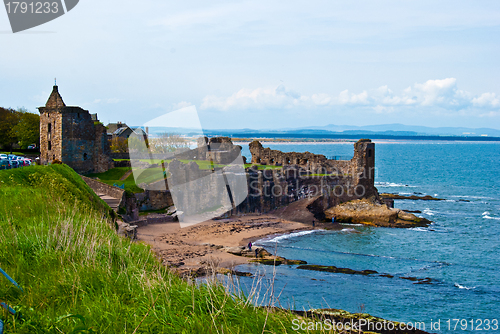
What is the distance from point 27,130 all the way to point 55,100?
18785mm

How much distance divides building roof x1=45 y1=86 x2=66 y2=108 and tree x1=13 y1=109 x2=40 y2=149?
58.8 feet

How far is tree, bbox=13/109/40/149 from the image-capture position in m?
53.8

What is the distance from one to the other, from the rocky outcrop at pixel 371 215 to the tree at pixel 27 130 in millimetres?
36898

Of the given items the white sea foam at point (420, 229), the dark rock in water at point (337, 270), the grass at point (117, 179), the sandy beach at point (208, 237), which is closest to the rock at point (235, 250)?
the sandy beach at point (208, 237)

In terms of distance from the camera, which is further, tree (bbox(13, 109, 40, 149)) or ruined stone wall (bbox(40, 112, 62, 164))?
tree (bbox(13, 109, 40, 149))

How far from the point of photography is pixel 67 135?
38.2 meters

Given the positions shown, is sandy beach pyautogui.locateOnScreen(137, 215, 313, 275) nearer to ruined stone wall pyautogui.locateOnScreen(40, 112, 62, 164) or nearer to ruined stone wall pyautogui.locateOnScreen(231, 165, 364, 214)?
ruined stone wall pyautogui.locateOnScreen(231, 165, 364, 214)

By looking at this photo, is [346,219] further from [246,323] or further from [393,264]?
[246,323]

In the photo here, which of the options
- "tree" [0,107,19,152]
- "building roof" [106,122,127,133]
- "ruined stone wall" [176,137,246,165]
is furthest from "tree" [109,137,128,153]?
"building roof" [106,122,127,133]

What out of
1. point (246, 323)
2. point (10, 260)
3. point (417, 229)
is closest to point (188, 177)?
point (417, 229)

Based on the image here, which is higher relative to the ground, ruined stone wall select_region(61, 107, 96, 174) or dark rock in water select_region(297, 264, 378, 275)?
ruined stone wall select_region(61, 107, 96, 174)

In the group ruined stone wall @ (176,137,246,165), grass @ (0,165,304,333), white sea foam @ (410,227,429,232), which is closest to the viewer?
grass @ (0,165,304,333)

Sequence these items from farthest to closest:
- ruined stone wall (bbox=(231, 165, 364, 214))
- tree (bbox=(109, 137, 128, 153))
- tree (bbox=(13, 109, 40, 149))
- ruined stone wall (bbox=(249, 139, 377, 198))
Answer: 1. tree (bbox=(109, 137, 128, 153))
2. tree (bbox=(13, 109, 40, 149))
3. ruined stone wall (bbox=(249, 139, 377, 198))
4. ruined stone wall (bbox=(231, 165, 364, 214))

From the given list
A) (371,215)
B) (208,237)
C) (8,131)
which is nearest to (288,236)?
(208,237)
